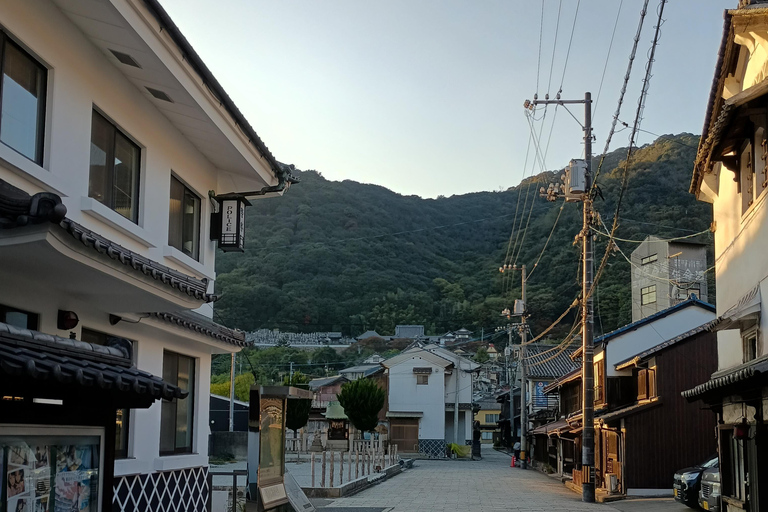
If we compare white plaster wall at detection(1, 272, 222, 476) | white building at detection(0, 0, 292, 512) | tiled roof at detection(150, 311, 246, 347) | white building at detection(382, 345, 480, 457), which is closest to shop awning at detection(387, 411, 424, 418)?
white building at detection(382, 345, 480, 457)

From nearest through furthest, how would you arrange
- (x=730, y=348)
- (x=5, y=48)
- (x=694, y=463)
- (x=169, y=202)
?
1. (x=5, y=48)
2. (x=169, y=202)
3. (x=730, y=348)
4. (x=694, y=463)

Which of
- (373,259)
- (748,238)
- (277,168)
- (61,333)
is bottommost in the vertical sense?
(61,333)

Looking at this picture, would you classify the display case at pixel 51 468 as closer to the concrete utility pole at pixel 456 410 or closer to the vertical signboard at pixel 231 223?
the vertical signboard at pixel 231 223

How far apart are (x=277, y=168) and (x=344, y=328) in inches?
3045

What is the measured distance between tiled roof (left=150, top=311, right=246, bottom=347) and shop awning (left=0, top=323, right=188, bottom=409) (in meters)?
3.64

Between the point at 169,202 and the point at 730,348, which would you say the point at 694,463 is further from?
the point at 169,202

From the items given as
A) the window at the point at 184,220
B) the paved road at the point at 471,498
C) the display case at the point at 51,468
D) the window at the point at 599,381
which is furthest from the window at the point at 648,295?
the display case at the point at 51,468

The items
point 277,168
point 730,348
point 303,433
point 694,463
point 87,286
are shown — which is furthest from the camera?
point 303,433

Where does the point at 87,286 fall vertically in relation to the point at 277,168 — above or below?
below

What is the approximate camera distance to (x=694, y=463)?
25406mm

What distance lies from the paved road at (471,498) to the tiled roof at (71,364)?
1488 centimetres

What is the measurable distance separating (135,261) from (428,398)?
5891cm

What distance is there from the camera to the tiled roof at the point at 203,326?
1120 centimetres

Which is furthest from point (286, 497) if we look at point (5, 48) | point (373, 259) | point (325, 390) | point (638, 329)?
point (373, 259)
